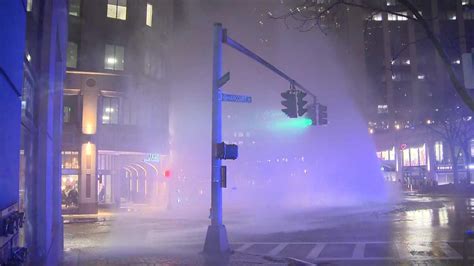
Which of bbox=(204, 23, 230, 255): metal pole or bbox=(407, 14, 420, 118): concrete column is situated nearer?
bbox=(204, 23, 230, 255): metal pole

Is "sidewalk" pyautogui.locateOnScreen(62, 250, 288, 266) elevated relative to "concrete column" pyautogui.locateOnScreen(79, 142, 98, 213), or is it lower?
lower

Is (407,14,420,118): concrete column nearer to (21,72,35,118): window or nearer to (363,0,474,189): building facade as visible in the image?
(363,0,474,189): building facade

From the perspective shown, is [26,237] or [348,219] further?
[348,219]

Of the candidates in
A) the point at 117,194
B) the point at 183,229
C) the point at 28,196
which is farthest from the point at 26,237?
the point at 117,194

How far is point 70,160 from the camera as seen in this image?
31844 millimetres

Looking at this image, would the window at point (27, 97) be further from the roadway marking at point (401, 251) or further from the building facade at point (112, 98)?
the building facade at point (112, 98)

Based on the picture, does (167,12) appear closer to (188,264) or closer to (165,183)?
(165,183)

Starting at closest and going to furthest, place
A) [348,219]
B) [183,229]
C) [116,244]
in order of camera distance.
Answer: [116,244], [183,229], [348,219]

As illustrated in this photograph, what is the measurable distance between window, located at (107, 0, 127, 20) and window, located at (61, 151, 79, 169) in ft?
33.4

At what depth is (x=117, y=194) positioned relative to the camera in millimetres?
34656

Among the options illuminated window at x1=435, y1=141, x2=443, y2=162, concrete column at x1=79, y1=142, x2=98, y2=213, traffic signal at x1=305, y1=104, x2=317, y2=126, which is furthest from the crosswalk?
illuminated window at x1=435, y1=141, x2=443, y2=162

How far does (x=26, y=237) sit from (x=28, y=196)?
85cm

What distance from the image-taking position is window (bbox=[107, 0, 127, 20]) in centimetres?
3403

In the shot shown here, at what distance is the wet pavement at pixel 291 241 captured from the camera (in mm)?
11773
